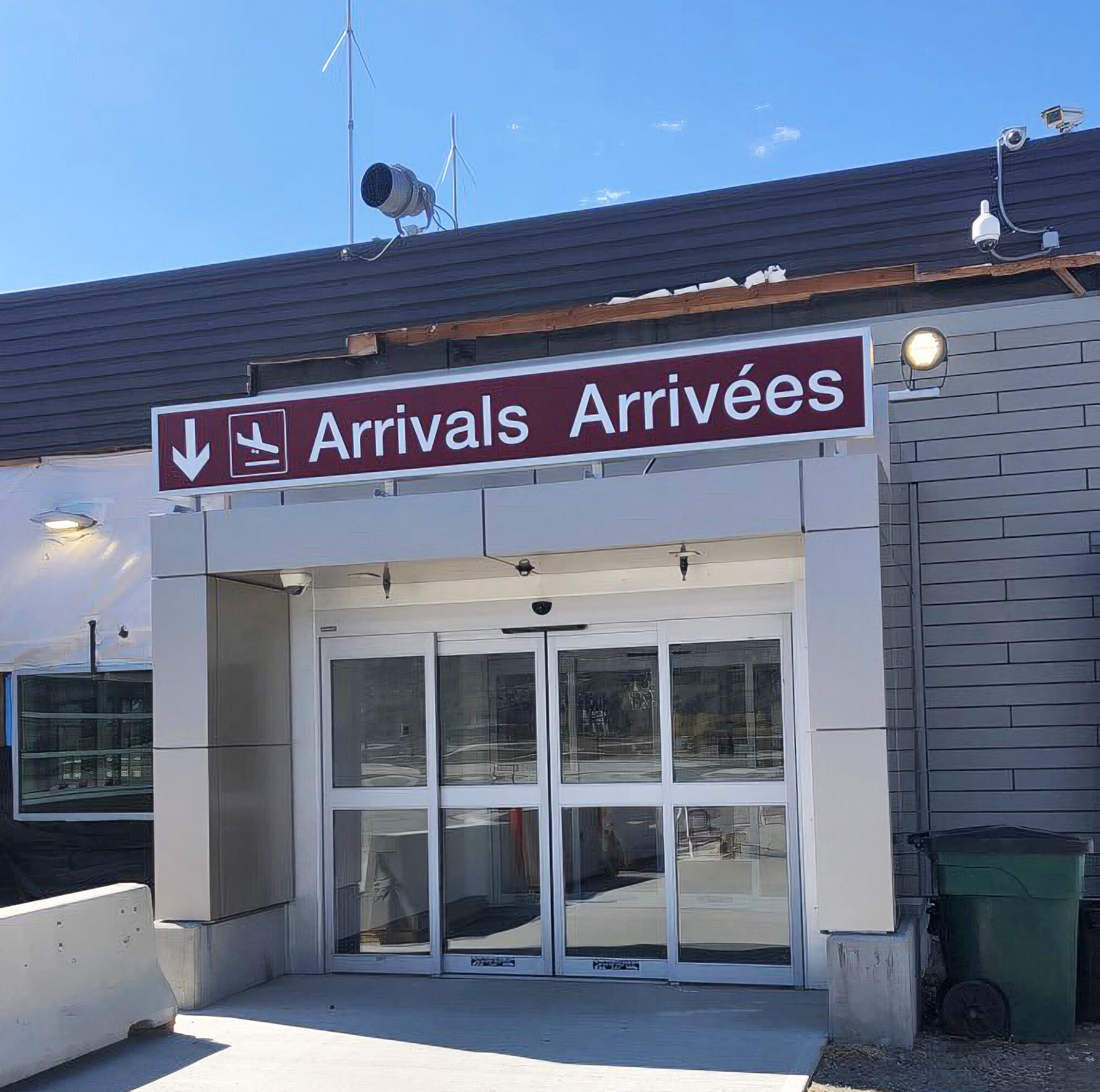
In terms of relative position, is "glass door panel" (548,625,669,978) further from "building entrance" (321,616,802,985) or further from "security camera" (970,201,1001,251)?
"security camera" (970,201,1001,251)

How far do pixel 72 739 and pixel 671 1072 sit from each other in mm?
6509

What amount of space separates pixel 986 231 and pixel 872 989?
5.04 meters

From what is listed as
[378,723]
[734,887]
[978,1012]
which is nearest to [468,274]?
[378,723]

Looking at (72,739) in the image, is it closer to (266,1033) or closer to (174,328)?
(174,328)

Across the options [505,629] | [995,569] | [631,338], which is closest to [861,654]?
[995,569]

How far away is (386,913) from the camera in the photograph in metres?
8.54

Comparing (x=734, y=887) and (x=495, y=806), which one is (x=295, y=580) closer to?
(x=495, y=806)

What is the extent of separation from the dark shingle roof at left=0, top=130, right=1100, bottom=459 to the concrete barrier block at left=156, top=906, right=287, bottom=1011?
4606 mm

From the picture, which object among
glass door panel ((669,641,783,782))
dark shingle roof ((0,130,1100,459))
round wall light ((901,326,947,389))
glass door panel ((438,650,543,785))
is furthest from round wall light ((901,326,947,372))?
glass door panel ((438,650,543,785))

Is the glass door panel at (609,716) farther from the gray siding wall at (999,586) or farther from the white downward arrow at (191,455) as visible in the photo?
the white downward arrow at (191,455)

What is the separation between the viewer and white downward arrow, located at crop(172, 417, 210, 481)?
306 inches

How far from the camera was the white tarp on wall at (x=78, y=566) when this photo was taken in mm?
10461

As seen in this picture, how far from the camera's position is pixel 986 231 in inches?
339

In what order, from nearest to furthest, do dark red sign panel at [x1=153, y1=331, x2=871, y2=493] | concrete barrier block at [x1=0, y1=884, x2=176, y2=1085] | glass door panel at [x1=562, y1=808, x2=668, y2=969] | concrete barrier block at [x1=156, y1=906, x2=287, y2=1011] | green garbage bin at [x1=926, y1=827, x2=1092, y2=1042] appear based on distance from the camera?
1. concrete barrier block at [x1=0, y1=884, x2=176, y2=1085]
2. green garbage bin at [x1=926, y1=827, x2=1092, y2=1042]
3. dark red sign panel at [x1=153, y1=331, x2=871, y2=493]
4. concrete barrier block at [x1=156, y1=906, x2=287, y2=1011]
5. glass door panel at [x1=562, y1=808, x2=668, y2=969]
